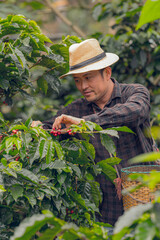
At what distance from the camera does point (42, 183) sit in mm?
1848

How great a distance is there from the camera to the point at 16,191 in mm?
1753

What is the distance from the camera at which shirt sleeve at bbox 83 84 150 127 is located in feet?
7.39

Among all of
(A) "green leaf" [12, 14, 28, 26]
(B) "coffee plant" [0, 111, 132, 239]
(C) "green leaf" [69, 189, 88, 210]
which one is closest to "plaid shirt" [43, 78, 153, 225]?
(B) "coffee plant" [0, 111, 132, 239]

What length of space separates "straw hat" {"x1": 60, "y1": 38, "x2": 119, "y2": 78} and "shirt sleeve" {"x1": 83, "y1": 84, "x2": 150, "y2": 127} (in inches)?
14.2

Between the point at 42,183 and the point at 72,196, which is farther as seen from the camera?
Result: the point at 72,196

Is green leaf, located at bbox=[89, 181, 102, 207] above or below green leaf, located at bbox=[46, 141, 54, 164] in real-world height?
below

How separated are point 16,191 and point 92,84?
1.16m

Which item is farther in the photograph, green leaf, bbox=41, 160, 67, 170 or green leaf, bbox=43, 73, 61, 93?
green leaf, bbox=43, 73, 61, 93

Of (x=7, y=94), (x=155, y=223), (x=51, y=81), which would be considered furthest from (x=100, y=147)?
(x=155, y=223)

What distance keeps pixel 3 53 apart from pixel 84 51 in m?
0.71

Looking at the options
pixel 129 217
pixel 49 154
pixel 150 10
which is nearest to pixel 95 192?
pixel 49 154

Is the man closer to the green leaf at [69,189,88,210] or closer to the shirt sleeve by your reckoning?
the shirt sleeve

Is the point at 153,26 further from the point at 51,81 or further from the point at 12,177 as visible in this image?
the point at 12,177

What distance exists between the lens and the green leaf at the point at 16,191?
1.73m
